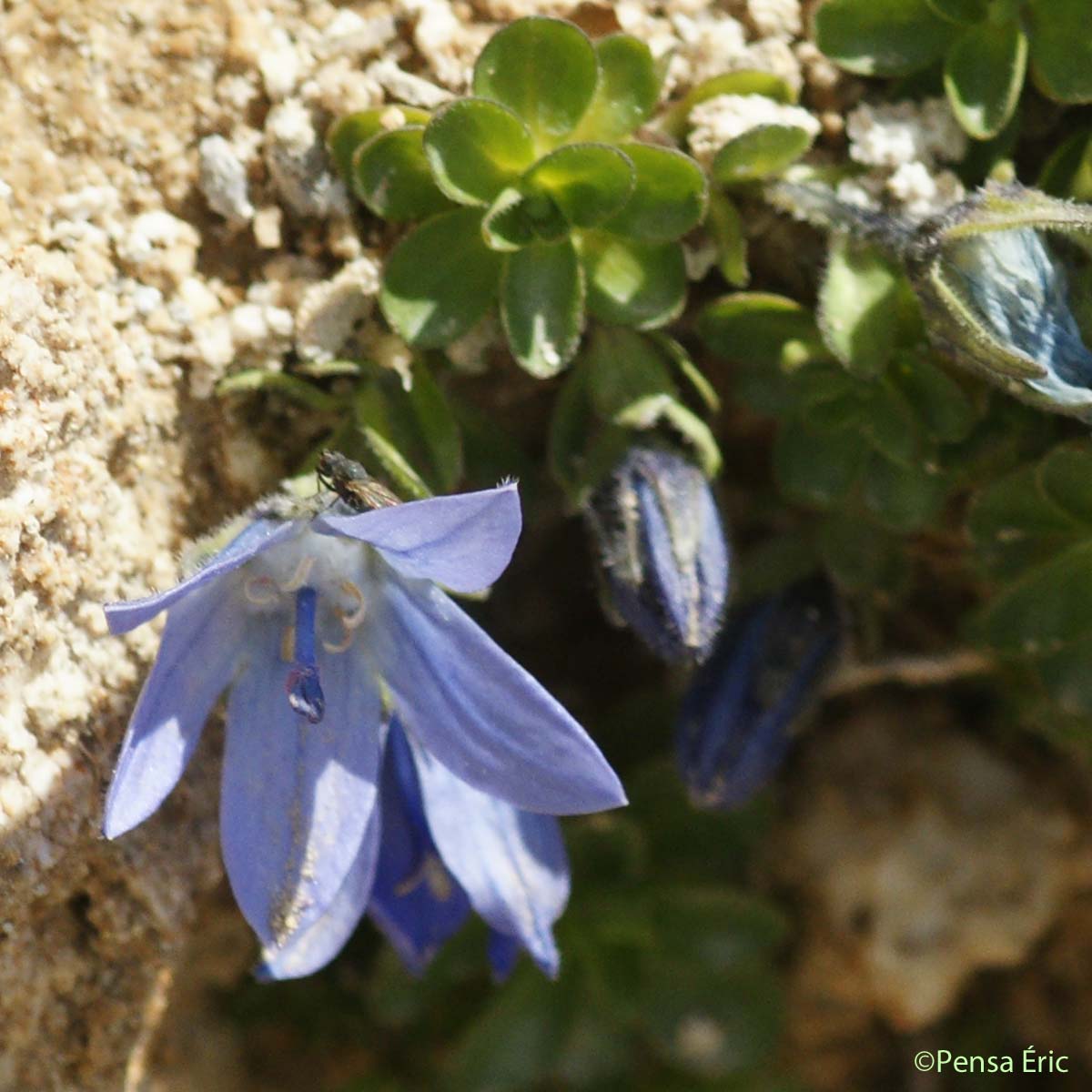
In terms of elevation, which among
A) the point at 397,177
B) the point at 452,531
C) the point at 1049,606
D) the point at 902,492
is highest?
the point at 397,177

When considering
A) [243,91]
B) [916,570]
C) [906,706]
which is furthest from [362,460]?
[906,706]

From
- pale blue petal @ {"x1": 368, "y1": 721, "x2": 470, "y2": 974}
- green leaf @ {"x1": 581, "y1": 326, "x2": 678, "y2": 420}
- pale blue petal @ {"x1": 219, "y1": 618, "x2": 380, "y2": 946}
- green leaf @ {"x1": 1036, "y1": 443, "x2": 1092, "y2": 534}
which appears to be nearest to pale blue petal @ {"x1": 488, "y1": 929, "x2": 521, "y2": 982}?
pale blue petal @ {"x1": 368, "y1": 721, "x2": 470, "y2": 974}

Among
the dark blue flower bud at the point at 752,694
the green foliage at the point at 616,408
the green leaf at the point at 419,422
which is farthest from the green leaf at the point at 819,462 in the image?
the green leaf at the point at 419,422

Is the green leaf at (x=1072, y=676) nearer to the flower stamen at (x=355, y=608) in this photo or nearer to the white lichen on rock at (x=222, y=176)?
the flower stamen at (x=355, y=608)

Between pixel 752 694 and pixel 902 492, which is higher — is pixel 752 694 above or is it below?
below

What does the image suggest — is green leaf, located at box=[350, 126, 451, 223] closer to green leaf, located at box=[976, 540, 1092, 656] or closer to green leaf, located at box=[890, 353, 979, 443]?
green leaf, located at box=[890, 353, 979, 443]

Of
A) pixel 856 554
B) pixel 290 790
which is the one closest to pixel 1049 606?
pixel 856 554

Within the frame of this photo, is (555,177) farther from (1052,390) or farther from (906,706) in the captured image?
(906,706)

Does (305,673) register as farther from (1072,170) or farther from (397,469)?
(1072,170)
